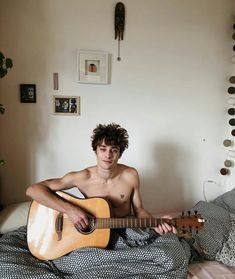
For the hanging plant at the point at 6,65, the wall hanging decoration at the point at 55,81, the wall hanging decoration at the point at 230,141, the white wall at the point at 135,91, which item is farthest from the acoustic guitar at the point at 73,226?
the wall hanging decoration at the point at 230,141

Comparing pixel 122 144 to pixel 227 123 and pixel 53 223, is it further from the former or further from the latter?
pixel 227 123

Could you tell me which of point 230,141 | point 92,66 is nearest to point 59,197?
point 92,66

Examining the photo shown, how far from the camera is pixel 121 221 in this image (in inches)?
55.0

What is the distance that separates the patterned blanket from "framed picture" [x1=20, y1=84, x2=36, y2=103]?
104cm

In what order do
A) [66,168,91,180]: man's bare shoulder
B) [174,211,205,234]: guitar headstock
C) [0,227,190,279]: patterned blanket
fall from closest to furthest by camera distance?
[0,227,190,279]: patterned blanket
[174,211,205,234]: guitar headstock
[66,168,91,180]: man's bare shoulder

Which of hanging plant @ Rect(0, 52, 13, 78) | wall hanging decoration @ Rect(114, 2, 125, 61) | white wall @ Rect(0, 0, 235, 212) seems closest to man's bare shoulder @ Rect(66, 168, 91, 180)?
white wall @ Rect(0, 0, 235, 212)

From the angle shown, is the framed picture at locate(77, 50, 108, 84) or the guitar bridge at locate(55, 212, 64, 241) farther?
the framed picture at locate(77, 50, 108, 84)

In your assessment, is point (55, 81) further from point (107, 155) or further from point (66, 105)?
point (107, 155)

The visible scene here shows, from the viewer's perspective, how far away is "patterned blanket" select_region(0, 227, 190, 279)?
125 centimetres

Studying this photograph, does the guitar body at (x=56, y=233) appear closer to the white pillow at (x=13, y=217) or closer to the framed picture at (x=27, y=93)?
the white pillow at (x=13, y=217)

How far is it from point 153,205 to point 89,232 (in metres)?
1.05

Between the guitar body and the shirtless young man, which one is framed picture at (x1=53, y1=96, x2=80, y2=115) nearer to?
the shirtless young man

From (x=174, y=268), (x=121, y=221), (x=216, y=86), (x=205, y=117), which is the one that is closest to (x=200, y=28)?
(x=216, y=86)

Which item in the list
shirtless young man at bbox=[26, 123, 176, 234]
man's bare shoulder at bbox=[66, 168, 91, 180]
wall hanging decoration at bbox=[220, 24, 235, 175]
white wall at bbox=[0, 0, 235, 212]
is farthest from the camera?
wall hanging decoration at bbox=[220, 24, 235, 175]
